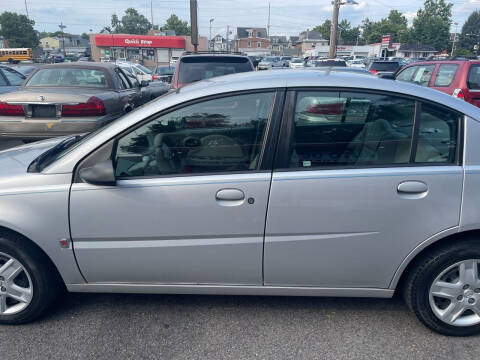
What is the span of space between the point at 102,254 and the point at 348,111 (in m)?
1.86

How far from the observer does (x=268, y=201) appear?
7.64ft

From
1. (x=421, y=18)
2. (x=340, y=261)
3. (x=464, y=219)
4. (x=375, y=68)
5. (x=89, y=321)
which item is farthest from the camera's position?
(x=421, y=18)

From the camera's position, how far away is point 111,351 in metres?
2.40

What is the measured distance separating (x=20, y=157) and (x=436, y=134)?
118 inches

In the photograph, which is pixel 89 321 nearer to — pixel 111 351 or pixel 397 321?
pixel 111 351

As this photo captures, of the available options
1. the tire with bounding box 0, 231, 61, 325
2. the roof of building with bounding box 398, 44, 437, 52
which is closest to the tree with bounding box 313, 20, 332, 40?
the roof of building with bounding box 398, 44, 437, 52

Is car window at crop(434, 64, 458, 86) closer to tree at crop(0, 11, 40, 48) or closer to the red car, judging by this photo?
the red car

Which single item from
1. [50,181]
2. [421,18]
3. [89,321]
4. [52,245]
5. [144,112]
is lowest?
[89,321]

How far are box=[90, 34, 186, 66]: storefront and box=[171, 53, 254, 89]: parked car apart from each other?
50558mm

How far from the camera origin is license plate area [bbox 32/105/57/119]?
20.1ft

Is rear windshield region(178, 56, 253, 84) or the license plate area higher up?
rear windshield region(178, 56, 253, 84)

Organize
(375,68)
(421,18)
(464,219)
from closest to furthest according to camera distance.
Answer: (464,219), (375,68), (421,18)

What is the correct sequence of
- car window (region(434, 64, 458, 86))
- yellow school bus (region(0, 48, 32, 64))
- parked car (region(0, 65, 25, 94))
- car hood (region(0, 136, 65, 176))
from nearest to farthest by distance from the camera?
1. car hood (region(0, 136, 65, 176))
2. car window (region(434, 64, 458, 86))
3. parked car (region(0, 65, 25, 94))
4. yellow school bus (region(0, 48, 32, 64))

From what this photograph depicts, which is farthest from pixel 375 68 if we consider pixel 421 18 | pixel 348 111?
pixel 421 18
